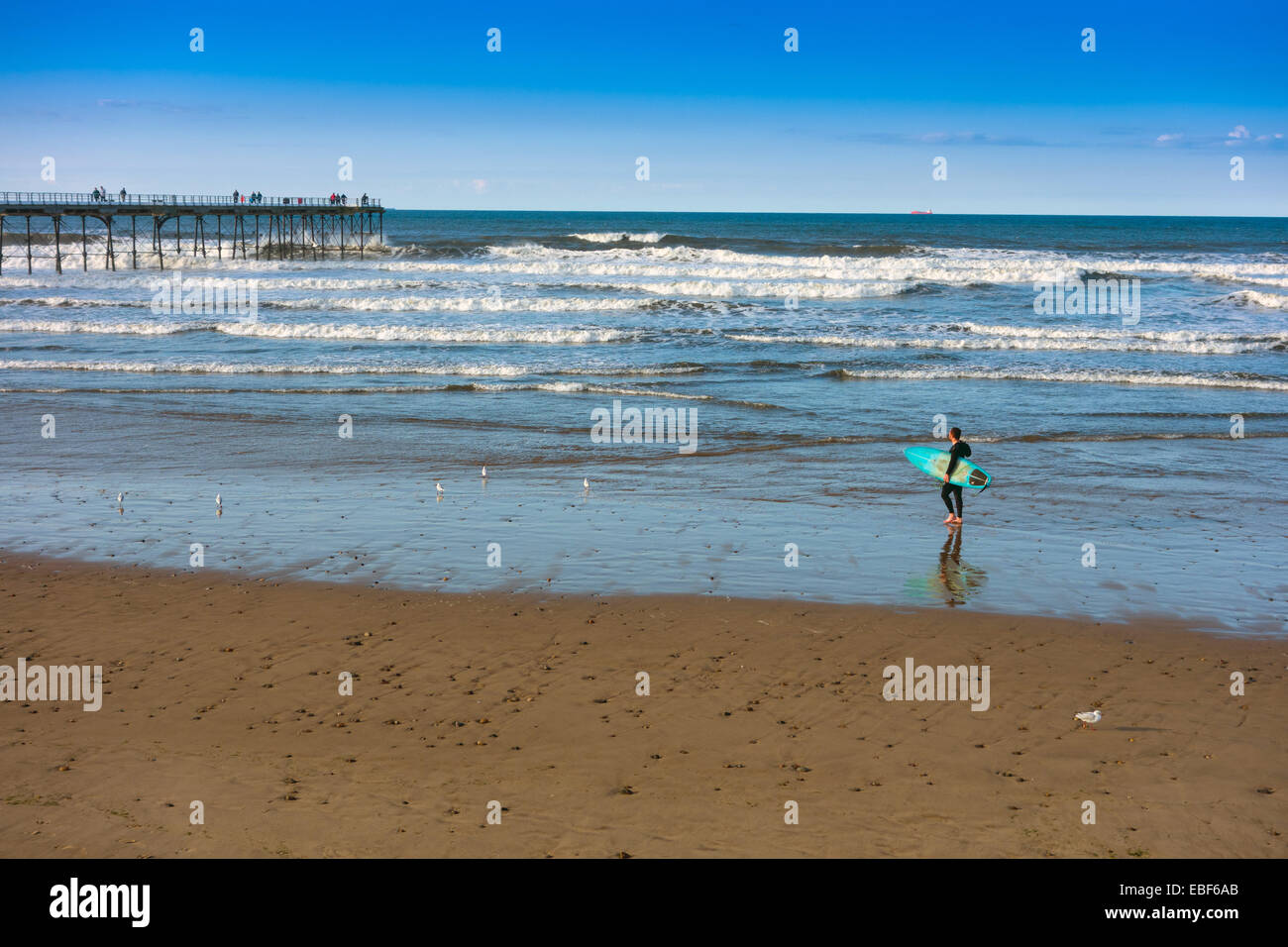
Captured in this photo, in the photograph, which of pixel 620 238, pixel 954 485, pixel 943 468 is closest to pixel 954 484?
pixel 954 485

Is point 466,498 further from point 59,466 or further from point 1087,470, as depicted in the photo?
point 1087,470

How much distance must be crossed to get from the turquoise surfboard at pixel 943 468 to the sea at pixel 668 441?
1.23 ft

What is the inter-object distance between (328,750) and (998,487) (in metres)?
10.6

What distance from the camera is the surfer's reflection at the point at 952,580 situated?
32.3 ft

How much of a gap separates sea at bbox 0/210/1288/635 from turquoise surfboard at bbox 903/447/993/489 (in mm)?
374

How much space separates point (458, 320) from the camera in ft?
110

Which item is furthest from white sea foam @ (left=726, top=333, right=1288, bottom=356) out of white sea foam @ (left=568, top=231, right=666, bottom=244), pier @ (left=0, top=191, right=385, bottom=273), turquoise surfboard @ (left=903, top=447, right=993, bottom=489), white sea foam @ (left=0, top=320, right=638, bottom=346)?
white sea foam @ (left=568, top=231, right=666, bottom=244)

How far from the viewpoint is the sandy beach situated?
5.84 meters

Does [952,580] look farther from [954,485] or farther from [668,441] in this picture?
[668,441]

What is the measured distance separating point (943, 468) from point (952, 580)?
4.25 metres

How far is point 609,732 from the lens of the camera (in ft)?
23.1

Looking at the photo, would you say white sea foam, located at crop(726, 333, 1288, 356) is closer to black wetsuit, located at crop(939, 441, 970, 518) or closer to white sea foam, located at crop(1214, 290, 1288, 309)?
white sea foam, located at crop(1214, 290, 1288, 309)
